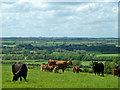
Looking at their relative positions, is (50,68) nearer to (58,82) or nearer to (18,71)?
(58,82)

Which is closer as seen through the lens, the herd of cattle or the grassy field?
the grassy field

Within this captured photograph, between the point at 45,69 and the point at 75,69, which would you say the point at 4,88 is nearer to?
the point at 45,69

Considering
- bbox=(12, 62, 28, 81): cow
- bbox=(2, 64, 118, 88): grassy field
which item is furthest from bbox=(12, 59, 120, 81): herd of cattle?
bbox=(2, 64, 118, 88): grassy field

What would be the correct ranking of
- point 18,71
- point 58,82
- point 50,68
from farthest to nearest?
point 50,68, point 58,82, point 18,71

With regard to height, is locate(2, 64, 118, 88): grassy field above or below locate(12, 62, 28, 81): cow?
below

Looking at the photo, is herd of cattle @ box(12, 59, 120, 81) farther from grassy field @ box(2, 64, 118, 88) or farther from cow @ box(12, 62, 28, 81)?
grassy field @ box(2, 64, 118, 88)

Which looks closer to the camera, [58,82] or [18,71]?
[18,71]

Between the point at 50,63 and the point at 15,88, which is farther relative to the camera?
the point at 50,63

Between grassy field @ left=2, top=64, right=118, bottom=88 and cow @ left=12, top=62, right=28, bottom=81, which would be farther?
cow @ left=12, top=62, right=28, bottom=81

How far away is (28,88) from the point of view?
13961mm

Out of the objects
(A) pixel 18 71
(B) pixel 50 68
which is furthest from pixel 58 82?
(B) pixel 50 68

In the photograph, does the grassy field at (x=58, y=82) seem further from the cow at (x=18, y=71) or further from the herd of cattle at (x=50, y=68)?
the herd of cattle at (x=50, y=68)

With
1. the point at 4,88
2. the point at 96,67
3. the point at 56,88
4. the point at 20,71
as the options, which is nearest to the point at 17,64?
the point at 20,71

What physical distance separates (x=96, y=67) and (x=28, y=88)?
610 inches
